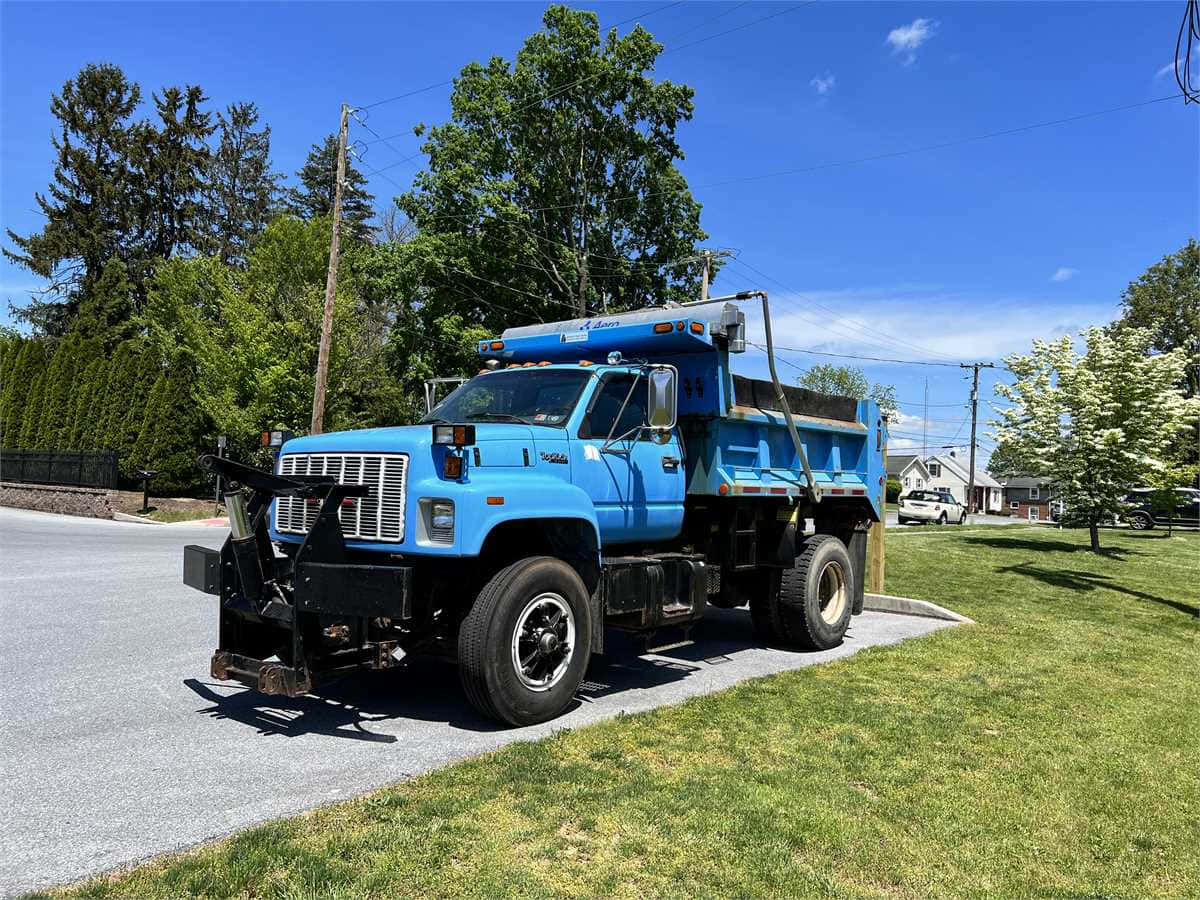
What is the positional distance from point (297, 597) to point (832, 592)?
19.4 ft

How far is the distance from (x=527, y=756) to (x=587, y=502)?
71.7 inches

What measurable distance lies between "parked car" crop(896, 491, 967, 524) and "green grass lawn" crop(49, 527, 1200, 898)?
32.1 meters

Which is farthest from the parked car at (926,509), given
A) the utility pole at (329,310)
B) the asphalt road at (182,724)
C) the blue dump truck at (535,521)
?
the blue dump truck at (535,521)

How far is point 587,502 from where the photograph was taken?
609 cm

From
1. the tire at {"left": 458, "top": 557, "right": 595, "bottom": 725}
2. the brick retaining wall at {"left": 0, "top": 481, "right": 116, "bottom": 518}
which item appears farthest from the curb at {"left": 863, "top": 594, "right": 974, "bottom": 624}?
the brick retaining wall at {"left": 0, "top": 481, "right": 116, "bottom": 518}

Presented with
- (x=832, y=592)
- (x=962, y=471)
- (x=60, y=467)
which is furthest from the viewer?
(x=962, y=471)

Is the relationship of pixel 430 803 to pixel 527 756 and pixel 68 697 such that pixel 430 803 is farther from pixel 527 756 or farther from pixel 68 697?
pixel 68 697

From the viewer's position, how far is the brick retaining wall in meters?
26.0

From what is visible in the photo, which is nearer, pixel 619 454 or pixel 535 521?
pixel 535 521

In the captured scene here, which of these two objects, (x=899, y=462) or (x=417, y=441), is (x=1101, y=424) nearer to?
(x=417, y=441)

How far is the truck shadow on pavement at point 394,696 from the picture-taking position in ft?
18.6

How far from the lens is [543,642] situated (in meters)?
5.75

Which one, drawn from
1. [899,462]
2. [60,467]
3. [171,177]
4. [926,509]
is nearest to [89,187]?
[171,177]

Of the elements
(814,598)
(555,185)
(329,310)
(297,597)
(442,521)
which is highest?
(555,185)
